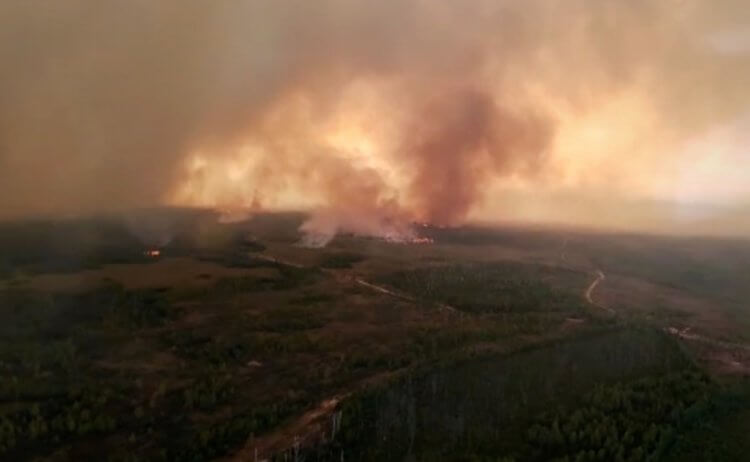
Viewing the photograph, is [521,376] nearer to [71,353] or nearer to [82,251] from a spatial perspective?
[71,353]

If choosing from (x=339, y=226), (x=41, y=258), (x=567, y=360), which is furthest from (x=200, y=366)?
(x=339, y=226)

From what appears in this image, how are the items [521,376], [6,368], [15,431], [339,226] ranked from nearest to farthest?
[15,431]
[6,368]
[521,376]
[339,226]

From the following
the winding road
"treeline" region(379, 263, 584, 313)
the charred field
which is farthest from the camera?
the winding road

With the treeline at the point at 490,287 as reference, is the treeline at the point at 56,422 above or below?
below

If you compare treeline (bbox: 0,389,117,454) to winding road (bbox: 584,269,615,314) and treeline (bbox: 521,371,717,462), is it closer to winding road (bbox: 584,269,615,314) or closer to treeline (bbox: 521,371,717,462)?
treeline (bbox: 521,371,717,462)

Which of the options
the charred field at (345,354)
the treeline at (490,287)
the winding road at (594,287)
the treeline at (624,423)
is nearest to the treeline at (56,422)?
the charred field at (345,354)

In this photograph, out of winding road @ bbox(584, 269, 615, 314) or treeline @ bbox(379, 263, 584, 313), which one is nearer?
treeline @ bbox(379, 263, 584, 313)

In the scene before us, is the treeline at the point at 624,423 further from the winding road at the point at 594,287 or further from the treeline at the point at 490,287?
the winding road at the point at 594,287

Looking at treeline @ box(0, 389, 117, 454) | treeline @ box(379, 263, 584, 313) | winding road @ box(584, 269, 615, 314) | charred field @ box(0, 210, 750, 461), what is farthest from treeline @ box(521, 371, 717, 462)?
winding road @ box(584, 269, 615, 314)
